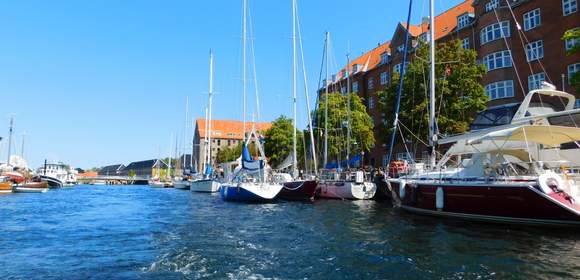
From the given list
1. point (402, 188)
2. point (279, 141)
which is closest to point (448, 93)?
point (402, 188)

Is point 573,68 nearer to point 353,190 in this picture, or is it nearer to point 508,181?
point 353,190

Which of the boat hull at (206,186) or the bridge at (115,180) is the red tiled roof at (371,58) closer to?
the boat hull at (206,186)

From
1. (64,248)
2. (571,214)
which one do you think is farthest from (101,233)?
(571,214)

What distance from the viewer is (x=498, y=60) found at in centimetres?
4156

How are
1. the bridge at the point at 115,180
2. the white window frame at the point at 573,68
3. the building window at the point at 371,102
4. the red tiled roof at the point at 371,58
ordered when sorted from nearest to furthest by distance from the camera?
the white window frame at the point at 573,68 < the building window at the point at 371,102 < the red tiled roof at the point at 371,58 < the bridge at the point at 115,180

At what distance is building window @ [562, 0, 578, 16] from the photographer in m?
36.5

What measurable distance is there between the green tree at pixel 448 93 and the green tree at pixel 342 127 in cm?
1415

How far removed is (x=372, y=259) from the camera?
1258 cm

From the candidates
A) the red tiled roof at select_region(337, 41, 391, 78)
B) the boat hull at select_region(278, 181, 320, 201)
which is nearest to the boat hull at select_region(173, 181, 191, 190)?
the red tiled roof at select_region(337, 41, 391, 78)

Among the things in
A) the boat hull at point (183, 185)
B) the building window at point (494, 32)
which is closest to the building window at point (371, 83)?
the building window at point (494, 32)

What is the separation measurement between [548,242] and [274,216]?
1266cm

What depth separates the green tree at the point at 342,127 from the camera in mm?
50156

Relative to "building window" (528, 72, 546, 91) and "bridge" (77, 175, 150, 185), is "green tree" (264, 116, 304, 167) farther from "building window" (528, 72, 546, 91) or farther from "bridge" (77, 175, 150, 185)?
"bridge" (77, 175, 150, 185)

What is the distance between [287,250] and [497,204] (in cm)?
960
